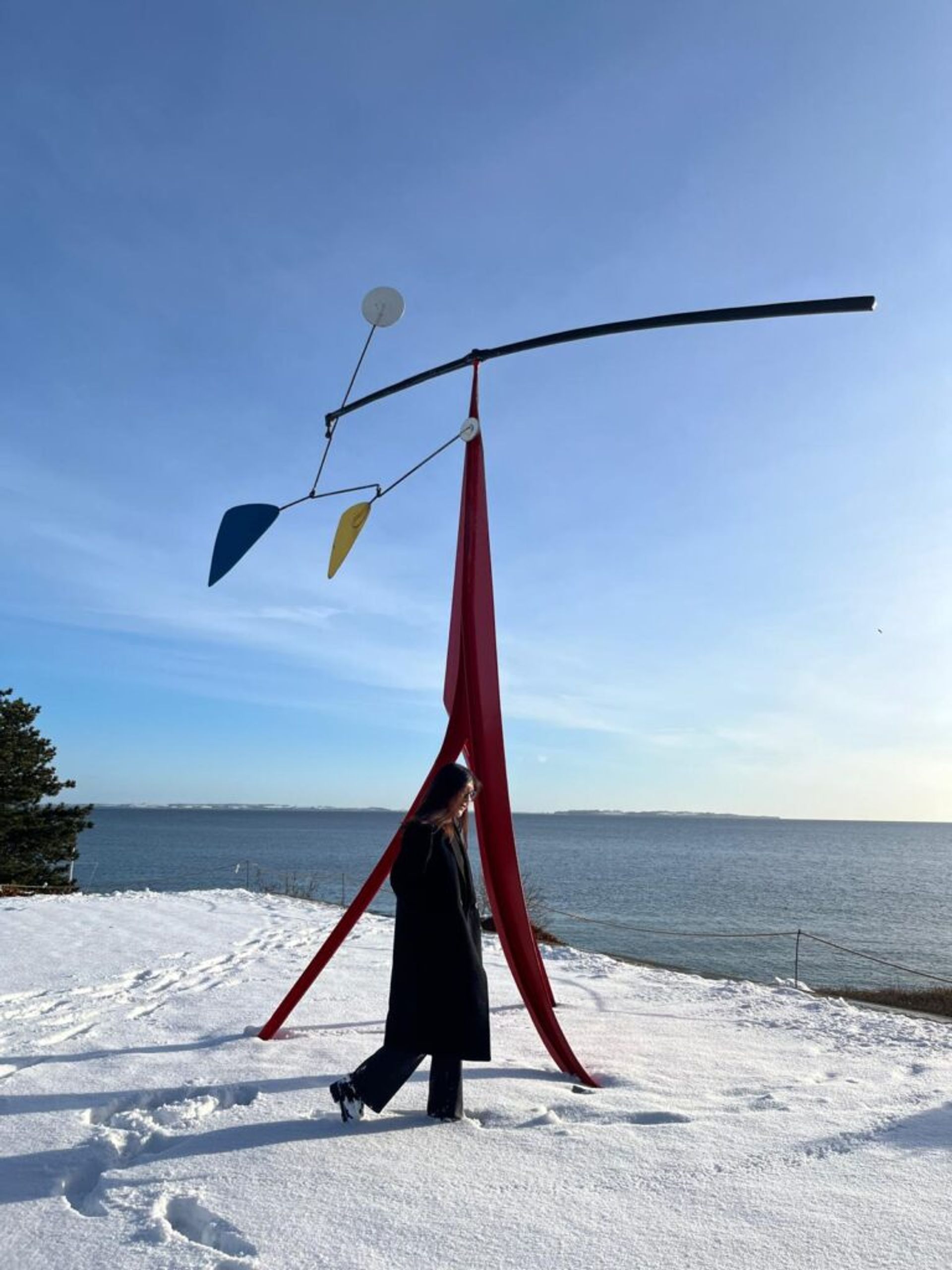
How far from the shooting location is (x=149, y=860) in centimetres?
6450

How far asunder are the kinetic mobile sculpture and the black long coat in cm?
76

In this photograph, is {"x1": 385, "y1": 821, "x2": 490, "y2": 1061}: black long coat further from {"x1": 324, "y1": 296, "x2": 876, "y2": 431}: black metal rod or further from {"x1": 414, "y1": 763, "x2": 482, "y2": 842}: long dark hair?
{"x1": 324, "y1": 296, "x2": 876, "y2": 431}: black metal rod

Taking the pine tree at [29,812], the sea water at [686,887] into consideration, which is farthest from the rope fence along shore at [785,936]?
the pine tree at [29,812]

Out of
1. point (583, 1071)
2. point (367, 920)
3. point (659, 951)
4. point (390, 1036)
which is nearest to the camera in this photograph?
point (390, 1036)

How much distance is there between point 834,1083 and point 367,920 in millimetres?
7335

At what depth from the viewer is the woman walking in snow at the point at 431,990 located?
3.86m

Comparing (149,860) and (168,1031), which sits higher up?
(168,1031)

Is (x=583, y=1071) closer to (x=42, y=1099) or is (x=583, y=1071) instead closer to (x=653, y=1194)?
(x=653, y=1194)

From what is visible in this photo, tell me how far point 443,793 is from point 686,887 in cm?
4553

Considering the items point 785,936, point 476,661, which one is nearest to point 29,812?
point 785,936

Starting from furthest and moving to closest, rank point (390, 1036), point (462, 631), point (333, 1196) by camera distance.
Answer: point (462, 631), point (390, 1036), point (333, 1196)

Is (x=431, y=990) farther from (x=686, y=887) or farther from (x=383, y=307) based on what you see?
(x=686, y=887)

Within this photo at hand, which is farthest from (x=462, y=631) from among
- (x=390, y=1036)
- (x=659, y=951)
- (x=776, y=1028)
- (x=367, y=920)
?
(x=659, y=951)

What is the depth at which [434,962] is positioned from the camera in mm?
3918
